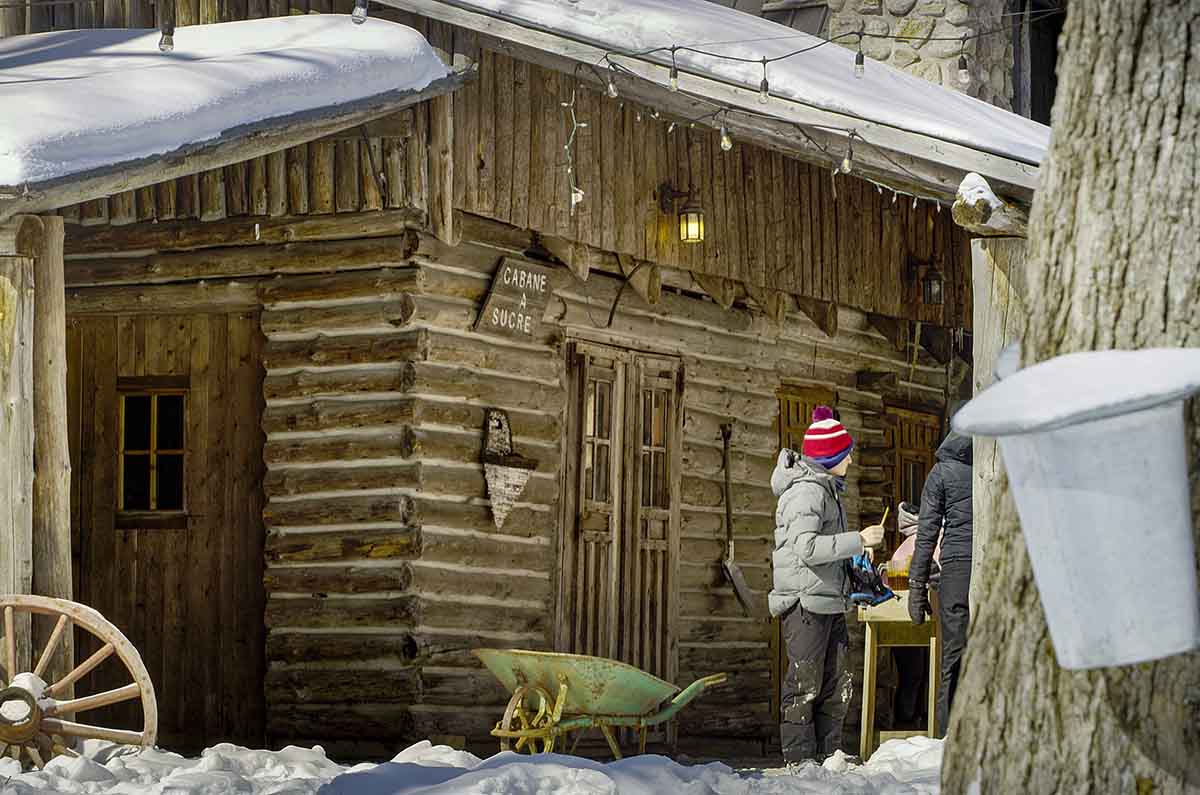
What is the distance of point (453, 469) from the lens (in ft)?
37.0

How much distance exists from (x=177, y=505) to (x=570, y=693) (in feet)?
12.0

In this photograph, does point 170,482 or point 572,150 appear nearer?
point 170,482

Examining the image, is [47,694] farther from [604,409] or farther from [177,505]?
[604,409]

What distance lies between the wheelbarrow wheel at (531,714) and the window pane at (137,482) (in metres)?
3.50

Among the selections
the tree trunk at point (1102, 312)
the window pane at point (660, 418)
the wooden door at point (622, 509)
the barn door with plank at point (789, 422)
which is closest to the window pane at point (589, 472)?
the wooden door at point (622, 509)

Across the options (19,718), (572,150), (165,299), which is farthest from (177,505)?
(19,718)

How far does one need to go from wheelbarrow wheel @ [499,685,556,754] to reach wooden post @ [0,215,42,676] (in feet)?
8.04

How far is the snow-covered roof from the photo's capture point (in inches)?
370

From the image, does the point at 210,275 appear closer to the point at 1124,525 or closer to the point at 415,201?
the point at 415,201

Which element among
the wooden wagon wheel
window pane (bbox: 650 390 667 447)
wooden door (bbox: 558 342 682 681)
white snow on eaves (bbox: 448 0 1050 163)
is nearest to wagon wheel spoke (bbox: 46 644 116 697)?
the wooden wagon wheel

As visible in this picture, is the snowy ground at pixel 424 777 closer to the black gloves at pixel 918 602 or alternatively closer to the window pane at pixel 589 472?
the black gloves at pixel 918 602

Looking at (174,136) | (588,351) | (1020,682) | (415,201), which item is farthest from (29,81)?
(1020,682)

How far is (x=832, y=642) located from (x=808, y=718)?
42cm

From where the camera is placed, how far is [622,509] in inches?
508
